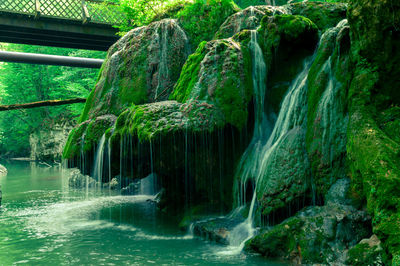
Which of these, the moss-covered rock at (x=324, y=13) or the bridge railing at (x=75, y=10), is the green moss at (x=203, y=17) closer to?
the moss-covered rock at (x=324, y=13)

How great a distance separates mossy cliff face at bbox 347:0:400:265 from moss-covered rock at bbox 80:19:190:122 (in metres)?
5.75

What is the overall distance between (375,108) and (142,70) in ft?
22.6

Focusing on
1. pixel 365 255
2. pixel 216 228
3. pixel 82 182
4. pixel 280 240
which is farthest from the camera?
pixel 82 182

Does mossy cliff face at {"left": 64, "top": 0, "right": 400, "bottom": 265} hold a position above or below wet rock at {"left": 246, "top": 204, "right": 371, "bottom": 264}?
above

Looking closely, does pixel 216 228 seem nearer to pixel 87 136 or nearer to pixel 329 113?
pixel 329 113

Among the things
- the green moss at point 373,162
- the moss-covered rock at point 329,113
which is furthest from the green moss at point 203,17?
the green moss at point 373,162

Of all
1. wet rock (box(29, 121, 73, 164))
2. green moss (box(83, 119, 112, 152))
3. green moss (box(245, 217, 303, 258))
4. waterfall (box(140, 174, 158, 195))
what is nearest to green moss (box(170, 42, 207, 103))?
green moss (box(83, 119, 112, 152))

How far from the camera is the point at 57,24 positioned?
59.9 ft

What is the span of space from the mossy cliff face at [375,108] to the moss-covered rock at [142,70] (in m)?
5.75

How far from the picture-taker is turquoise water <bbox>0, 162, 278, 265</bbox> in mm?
5965

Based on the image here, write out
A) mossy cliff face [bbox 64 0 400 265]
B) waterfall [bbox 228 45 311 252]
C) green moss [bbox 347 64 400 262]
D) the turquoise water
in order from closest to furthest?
1. green moss [bbox 347 64 400 262]
2. mossy cliff face [bbox 64 0 400 265]
3. the turquoise water
4. waterfall [bbox 228 45 311 252]

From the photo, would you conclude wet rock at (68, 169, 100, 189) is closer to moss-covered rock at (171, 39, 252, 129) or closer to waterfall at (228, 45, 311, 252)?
moss-covered rock at (171, 39, 252, 129)

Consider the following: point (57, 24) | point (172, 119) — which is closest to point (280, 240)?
point (172, 119)

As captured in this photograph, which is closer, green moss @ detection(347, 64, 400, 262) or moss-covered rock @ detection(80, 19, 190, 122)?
green moss @ detection(347, 64, 400, 262)
